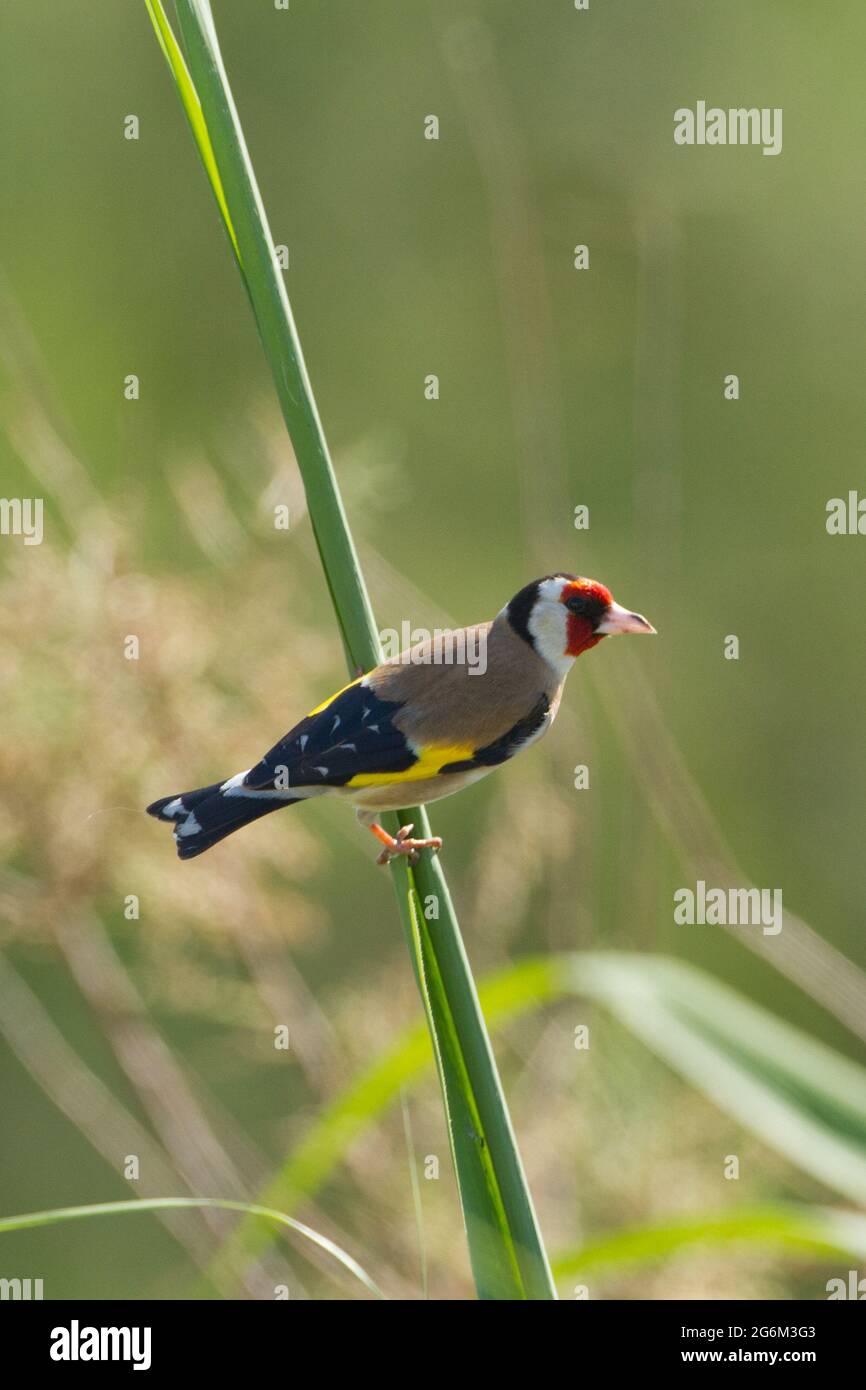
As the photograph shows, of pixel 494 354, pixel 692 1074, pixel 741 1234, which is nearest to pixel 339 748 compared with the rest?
pixel 692 1074

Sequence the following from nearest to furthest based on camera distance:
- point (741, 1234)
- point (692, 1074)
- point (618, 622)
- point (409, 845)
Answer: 1. point (741, 1234)
2. point (692, 1074)
3. point (409, 845)
4. point (618, 622)

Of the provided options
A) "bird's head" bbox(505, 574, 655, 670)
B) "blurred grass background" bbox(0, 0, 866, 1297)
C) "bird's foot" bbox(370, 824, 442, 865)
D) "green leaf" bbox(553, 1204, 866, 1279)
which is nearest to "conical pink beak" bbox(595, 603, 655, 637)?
"bird's head" bbox(505, 574, 655, 670)

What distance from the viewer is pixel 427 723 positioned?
6.07 feet

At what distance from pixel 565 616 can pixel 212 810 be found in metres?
0.53

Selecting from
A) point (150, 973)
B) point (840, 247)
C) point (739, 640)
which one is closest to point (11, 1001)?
point (150, 973)

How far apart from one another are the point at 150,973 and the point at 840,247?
4853 mm

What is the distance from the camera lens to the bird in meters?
1.75

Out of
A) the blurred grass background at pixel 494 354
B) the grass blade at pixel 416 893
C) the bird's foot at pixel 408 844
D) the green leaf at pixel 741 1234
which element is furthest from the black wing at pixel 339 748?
the blurred grass background at pixel 494 354

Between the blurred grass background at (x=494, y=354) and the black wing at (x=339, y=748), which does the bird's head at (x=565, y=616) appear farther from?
the blurred grass background at (x=494, y=354)

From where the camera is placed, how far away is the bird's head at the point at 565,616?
6.02 ft

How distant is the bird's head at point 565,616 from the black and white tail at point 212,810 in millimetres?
421

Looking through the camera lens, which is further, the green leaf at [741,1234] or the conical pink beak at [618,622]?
the conical pink beak at [618,622]

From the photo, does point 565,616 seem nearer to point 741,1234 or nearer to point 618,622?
point 618,622

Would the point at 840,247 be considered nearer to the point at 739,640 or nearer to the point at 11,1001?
the point at 739,640
